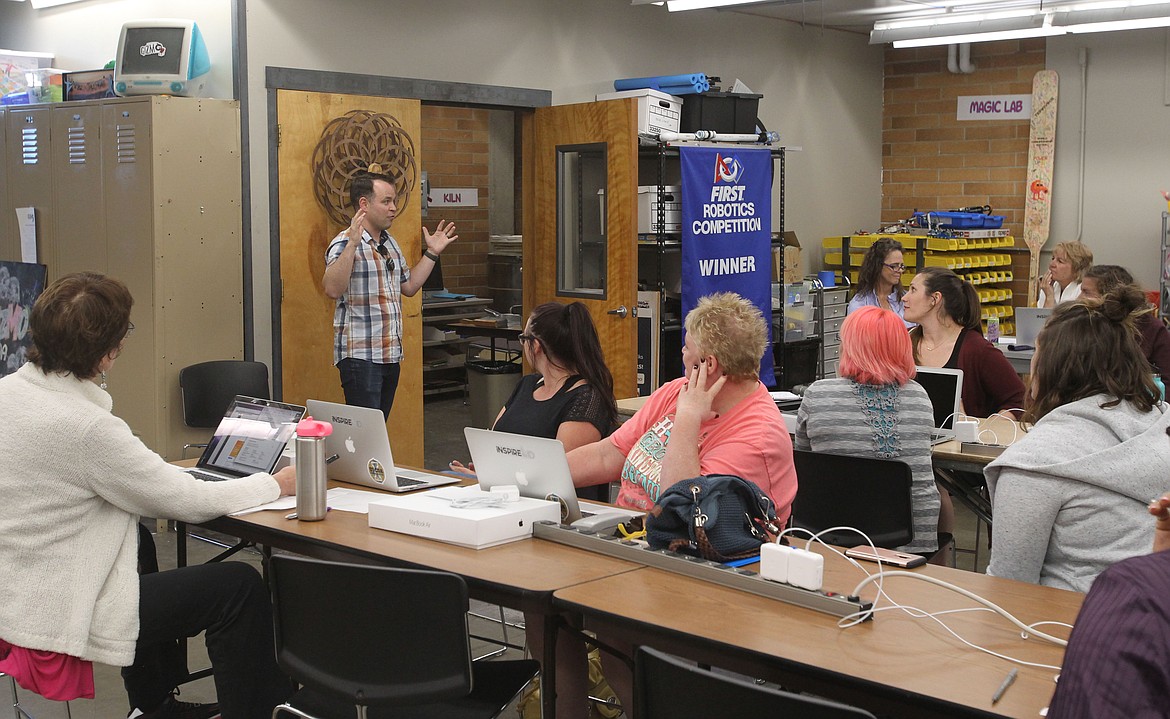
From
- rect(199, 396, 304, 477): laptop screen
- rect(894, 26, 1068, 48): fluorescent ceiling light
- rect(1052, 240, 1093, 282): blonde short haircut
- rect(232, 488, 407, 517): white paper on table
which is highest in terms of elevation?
rect(894, 26, 1068, 48): fluorescent ceiling light

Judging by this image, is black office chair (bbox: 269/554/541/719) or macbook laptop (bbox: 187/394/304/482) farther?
macbook laptop (bbox: 187/394/304/482)

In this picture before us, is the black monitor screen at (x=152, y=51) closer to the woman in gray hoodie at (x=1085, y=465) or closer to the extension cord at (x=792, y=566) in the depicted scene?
the extension cord at (x=792, y=566)

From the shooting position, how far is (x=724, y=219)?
24.2 feet

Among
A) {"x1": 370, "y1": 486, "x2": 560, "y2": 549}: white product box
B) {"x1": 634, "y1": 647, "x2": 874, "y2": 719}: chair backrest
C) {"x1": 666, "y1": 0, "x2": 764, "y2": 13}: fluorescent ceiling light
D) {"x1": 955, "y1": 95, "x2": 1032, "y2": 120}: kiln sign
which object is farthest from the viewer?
{"x1": 955, "y1": 95, "x2": 1032, "y2": 120}: kiln sign

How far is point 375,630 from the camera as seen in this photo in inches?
91.0

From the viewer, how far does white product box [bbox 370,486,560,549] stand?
107 inches

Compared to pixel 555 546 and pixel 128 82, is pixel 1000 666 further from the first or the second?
pixel 128 82

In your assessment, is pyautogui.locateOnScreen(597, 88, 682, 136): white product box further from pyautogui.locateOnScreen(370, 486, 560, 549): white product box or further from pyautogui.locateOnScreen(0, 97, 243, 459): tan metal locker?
pyautogui.locateOnScreen(370, 486, 560, 549): white product box

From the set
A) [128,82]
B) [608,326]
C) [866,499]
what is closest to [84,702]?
[866,499]

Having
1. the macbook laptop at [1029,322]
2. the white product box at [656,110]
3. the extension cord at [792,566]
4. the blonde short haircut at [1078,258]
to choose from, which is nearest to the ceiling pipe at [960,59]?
the blonde short haircut at [1078,258]

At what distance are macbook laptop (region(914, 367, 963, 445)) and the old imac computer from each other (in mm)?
3624

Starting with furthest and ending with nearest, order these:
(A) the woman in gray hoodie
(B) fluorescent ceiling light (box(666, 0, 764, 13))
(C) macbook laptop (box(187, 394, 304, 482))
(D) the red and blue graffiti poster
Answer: (B) fluorescent ceiling light (box(666, 0, 764, 13)), (D) the red and blue graffiti poster, (C) macbook laptop (box(187, 394, 304, 482)), (A) the woman in gray hoodie

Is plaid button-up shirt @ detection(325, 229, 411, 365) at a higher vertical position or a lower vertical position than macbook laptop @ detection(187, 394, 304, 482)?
higher

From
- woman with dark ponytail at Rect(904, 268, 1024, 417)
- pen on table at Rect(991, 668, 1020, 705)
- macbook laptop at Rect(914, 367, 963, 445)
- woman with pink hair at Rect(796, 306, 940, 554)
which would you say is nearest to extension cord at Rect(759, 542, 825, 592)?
pen on table at Rect(991, 668, 1020, 705)
